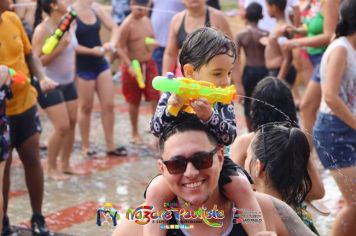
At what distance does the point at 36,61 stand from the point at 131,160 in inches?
108

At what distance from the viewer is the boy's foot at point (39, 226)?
5.97 m

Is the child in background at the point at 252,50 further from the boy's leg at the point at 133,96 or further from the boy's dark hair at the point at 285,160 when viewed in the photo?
the boy's dark hair at the point at 285,160

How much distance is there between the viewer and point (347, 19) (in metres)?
5.08

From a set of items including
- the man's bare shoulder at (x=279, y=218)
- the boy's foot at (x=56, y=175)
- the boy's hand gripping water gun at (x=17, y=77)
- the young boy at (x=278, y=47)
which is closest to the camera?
the man's bare shoulder at (x=279, y=218)

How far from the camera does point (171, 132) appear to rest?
256cm

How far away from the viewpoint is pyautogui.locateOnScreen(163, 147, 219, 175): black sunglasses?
2500mm

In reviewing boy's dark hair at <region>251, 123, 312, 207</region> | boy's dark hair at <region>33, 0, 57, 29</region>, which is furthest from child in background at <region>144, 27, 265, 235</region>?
boy's dark hair at <region>33, 0, 57, 29</region>

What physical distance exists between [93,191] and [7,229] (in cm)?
140

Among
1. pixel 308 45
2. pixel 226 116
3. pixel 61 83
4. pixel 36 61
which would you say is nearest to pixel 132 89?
pixel 61 83

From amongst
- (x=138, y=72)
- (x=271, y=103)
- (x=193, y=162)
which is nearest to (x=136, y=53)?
(x=138, y=72)

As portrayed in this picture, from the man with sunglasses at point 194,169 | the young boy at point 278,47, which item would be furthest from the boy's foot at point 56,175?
the man with sunglasses at point 194,169

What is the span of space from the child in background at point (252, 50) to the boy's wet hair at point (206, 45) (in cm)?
519

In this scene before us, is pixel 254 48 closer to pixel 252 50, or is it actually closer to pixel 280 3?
pixel 252 50

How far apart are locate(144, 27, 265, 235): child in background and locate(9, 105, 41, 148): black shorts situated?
2.79 meters
